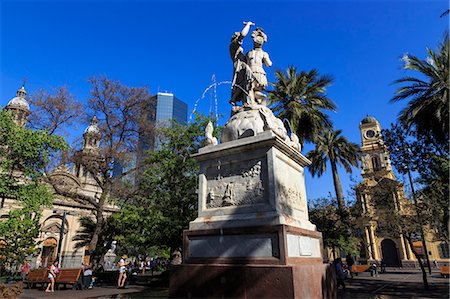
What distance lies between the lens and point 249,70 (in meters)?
7.54

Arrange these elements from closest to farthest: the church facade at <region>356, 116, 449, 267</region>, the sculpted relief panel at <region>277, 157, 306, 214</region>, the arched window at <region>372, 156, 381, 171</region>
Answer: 1. the sculpted relief panel at <region>277, 157, 306, 214</region>
2. the church facade at <region>356, 116, 449, 267</region>
3. the arched window at <region>372, 156, 381, 171</region>

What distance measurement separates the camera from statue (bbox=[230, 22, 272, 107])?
750cm

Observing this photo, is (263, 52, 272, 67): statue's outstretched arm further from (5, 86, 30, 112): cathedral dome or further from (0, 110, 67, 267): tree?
(5, 86, 30, 112): cathedral dome

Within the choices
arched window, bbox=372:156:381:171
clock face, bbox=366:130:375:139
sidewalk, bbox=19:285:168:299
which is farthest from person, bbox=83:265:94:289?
clock face, bbox=366:130:375:139

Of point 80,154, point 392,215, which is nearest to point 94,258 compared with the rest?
point 80,154

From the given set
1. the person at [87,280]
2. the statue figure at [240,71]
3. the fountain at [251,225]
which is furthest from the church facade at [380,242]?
the fountain at [251,225]

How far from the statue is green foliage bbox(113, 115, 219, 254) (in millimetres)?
8432

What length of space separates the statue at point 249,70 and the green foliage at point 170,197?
27.7 ft

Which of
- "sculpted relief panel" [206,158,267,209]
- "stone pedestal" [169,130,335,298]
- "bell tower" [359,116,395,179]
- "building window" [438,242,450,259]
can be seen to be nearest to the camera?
"stone pedestal" [169,130,335,298]

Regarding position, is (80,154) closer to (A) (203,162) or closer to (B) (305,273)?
(A) (203,162)

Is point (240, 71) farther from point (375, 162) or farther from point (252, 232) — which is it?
point (375, 162)

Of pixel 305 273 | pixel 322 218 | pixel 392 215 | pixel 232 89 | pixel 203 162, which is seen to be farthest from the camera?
pixel 322 218

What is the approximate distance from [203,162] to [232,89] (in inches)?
90.6

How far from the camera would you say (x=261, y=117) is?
6711 mm
